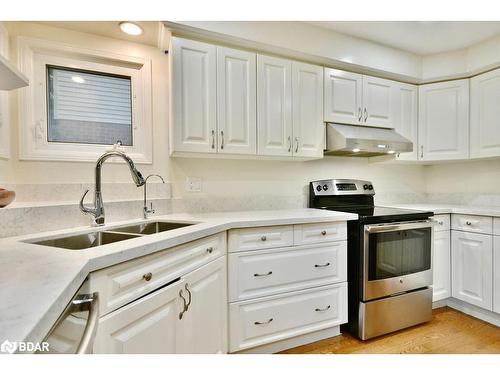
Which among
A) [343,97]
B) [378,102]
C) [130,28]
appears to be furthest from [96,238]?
[378,102]

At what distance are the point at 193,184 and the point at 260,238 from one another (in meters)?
0.77

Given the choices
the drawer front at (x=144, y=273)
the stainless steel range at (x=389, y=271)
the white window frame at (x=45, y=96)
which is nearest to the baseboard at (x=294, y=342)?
the stainless steel range at (x=389, y=271)

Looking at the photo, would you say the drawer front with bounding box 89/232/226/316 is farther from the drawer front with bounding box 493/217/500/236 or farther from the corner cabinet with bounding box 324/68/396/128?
the drawer front with bounding box 493/217/500/236

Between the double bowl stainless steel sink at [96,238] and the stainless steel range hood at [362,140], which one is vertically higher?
the stainless steel range hood at [362,140]

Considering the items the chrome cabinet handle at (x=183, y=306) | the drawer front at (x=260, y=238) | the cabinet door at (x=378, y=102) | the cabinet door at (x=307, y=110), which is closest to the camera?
the chrome cabinet handle at (x=183, y=306)

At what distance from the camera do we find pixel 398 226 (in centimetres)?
193

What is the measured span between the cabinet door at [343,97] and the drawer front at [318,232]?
0.93 metres

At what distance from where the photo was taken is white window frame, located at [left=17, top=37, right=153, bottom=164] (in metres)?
1.60

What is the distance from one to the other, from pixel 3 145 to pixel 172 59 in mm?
1115

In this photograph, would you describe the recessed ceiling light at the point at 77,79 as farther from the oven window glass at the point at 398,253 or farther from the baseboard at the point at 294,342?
the oven window glass at the point at 398,253

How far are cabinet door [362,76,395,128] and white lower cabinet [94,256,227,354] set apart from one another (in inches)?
72.8

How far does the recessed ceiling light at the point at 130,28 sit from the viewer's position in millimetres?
1664

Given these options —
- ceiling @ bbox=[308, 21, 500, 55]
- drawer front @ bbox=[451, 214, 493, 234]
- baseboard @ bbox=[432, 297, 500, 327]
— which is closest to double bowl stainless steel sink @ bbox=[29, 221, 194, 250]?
ceiling @ bbox=[308, 21, 500, 55]

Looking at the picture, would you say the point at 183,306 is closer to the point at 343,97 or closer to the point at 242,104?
the point at 242,104
